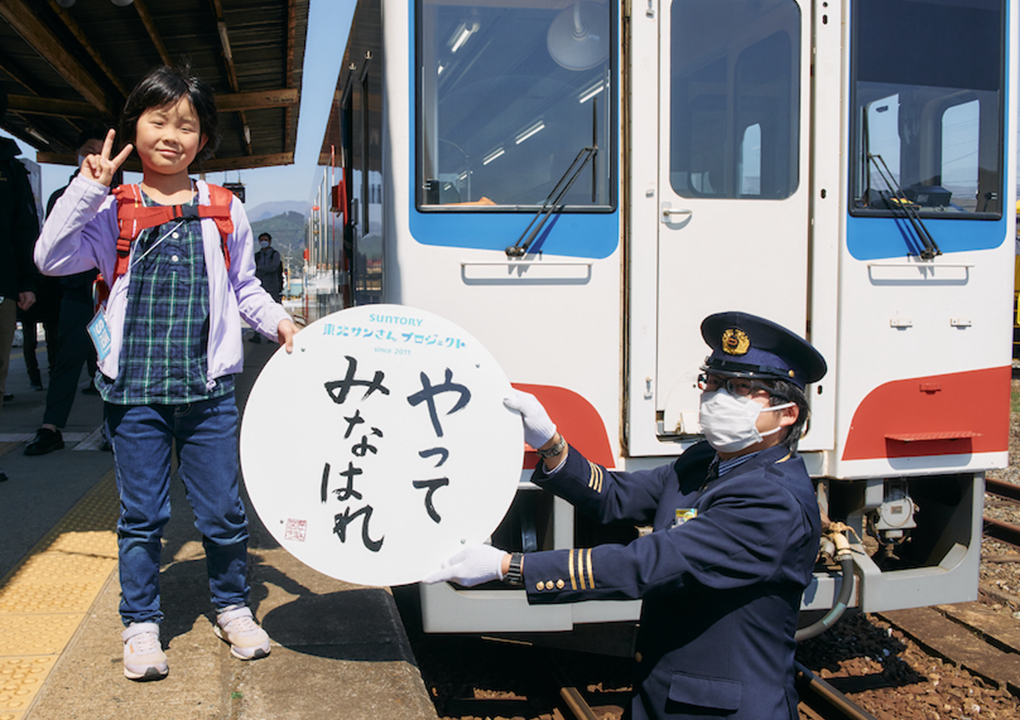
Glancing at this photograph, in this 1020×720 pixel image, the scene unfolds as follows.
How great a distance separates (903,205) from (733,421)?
1944 millimetres

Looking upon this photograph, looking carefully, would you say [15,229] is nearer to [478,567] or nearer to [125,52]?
[125,52]

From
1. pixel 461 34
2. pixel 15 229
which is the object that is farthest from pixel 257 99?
pixel 461 34

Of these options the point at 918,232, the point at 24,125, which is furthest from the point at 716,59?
the point at 24,125

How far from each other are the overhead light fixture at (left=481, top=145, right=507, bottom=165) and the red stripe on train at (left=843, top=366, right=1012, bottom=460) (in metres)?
1.71

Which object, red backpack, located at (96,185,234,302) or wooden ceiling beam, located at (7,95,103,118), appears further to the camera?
wooden ceiling beam, located at (7,95,103,118)

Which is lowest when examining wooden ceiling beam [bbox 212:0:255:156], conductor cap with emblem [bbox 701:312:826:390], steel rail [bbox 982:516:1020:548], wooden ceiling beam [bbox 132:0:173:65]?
steel rail [bbox 982:516:1020:548]

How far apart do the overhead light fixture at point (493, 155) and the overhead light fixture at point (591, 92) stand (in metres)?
0.36

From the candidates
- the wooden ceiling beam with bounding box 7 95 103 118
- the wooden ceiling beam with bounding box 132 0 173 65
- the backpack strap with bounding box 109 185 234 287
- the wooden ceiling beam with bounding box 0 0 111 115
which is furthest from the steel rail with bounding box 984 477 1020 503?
the wooden ceiling beam with bounding box 7 95 103 118

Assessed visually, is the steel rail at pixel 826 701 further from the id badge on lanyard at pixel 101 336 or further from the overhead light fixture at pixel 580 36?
the id badge on lanyard at pixel 101 336

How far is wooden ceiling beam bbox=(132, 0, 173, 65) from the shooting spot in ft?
21.8

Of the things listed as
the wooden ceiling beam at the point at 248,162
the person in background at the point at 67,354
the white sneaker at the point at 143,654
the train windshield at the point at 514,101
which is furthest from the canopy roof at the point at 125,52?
the white sneaker at the point at 143,654

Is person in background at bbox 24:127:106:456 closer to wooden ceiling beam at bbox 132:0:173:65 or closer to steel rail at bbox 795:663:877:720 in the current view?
wooden ceiling beam at bbox 132:0:173:65

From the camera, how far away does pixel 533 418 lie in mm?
2223

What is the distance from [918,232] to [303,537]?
2648mm
